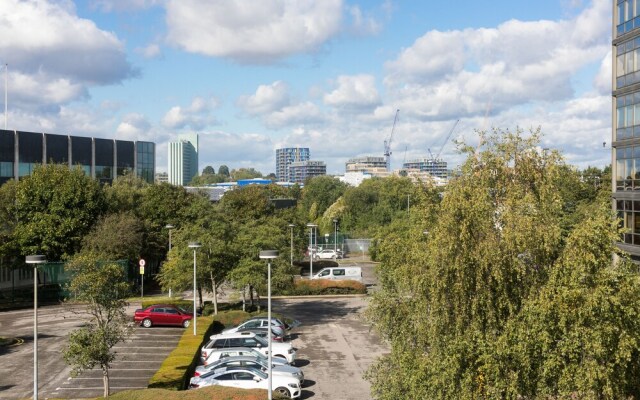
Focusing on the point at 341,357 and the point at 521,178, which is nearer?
the point at 521,178

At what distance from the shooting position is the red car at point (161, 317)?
3872 cm

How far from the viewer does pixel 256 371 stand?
24703 mm

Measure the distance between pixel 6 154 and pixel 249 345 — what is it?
55882 mm

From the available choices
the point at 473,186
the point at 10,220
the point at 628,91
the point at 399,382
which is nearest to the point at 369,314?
the point at 399,382

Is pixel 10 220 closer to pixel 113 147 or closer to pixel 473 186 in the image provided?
pixel 113 147

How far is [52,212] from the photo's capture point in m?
50.7

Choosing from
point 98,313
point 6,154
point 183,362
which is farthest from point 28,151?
point 98,313

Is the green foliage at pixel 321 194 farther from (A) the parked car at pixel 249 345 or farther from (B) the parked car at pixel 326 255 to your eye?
(A) the parked car at pixel 249 345

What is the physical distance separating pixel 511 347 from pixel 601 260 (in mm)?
2826

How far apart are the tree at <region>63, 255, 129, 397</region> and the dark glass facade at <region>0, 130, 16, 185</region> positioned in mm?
55140

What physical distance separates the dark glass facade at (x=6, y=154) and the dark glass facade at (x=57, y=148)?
215 inches

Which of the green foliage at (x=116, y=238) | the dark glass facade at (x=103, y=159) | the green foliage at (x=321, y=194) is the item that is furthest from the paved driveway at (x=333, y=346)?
the green foliage at (x=321, y=194)

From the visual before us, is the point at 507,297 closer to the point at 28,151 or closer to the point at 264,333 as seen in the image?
the point at 264,333

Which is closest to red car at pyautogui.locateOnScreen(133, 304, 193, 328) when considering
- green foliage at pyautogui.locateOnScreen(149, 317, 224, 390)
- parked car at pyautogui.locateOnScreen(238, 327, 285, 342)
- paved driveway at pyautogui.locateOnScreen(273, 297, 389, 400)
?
green foliage at pyautogui.locateOnScreen(149, 317, 224, 390)
